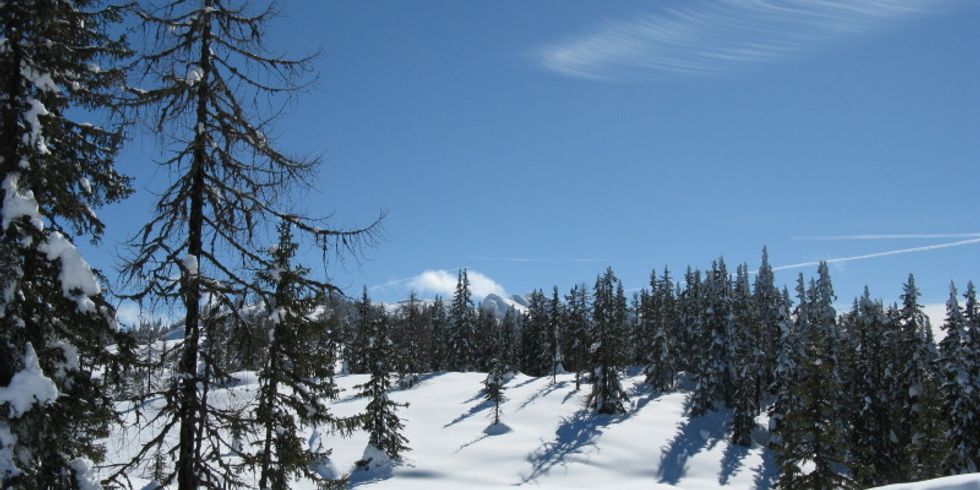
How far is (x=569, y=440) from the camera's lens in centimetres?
5434

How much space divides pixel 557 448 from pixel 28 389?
48319 mm

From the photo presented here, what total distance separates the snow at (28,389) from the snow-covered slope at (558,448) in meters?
35.2

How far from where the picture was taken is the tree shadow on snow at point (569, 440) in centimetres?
Result: 4894

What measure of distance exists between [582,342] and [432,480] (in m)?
26.2

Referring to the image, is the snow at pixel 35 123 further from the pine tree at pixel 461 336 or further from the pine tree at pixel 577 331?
the pine tree at pixel 461 336

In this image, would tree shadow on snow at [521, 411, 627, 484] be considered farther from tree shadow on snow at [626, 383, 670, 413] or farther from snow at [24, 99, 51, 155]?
snow at [24, 99, 51, 155]

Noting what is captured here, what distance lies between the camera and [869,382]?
4816cm

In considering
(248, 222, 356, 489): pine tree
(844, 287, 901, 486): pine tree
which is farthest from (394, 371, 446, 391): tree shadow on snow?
(248, 222, 356, 489): pine tree

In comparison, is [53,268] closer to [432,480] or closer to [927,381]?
[432,480]

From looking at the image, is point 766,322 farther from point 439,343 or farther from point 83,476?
point 83,476

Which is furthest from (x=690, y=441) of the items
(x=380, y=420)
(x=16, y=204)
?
(x=16, y=204)

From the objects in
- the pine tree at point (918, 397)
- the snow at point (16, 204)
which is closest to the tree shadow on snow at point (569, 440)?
the pine tree at point (918, 397)

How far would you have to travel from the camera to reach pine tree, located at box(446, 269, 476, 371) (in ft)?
305

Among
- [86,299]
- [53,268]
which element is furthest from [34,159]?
[86,299]
